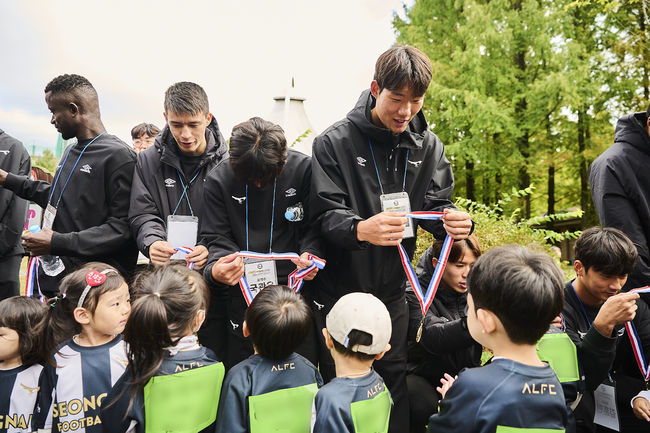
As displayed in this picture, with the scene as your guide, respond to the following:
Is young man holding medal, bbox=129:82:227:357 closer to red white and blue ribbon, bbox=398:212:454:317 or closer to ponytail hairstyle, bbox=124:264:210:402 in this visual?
ponytail hairstyle, bbox=124:264:210:402

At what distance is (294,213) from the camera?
120 inches

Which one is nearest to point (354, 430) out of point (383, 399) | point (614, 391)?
point (383, 399)

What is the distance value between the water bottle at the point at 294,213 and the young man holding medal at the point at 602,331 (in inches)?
70.4

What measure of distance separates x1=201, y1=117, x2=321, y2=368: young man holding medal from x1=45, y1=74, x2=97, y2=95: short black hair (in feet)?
4.63

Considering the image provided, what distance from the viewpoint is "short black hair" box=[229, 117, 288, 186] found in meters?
2.86

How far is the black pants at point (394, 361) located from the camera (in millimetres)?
2936

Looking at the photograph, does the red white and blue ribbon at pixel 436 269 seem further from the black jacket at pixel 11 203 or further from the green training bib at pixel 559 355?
the black jacket at pixel 11 203

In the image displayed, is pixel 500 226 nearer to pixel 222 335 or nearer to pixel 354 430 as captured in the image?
pixel 222 335

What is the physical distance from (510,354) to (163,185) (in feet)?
8.37

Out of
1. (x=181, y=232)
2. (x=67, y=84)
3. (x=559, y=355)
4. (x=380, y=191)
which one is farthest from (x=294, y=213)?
(x=67, y=84)

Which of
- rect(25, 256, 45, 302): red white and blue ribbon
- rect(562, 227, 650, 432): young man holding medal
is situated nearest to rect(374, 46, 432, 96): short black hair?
rect(562, 227, 650, 432): young man holding medal

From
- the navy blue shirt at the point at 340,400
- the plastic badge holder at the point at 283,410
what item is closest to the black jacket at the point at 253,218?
the plastic badge holder at the point at 283,410

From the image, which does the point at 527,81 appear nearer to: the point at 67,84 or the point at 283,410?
the point at 67,84

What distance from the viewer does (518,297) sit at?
6.36 ft
